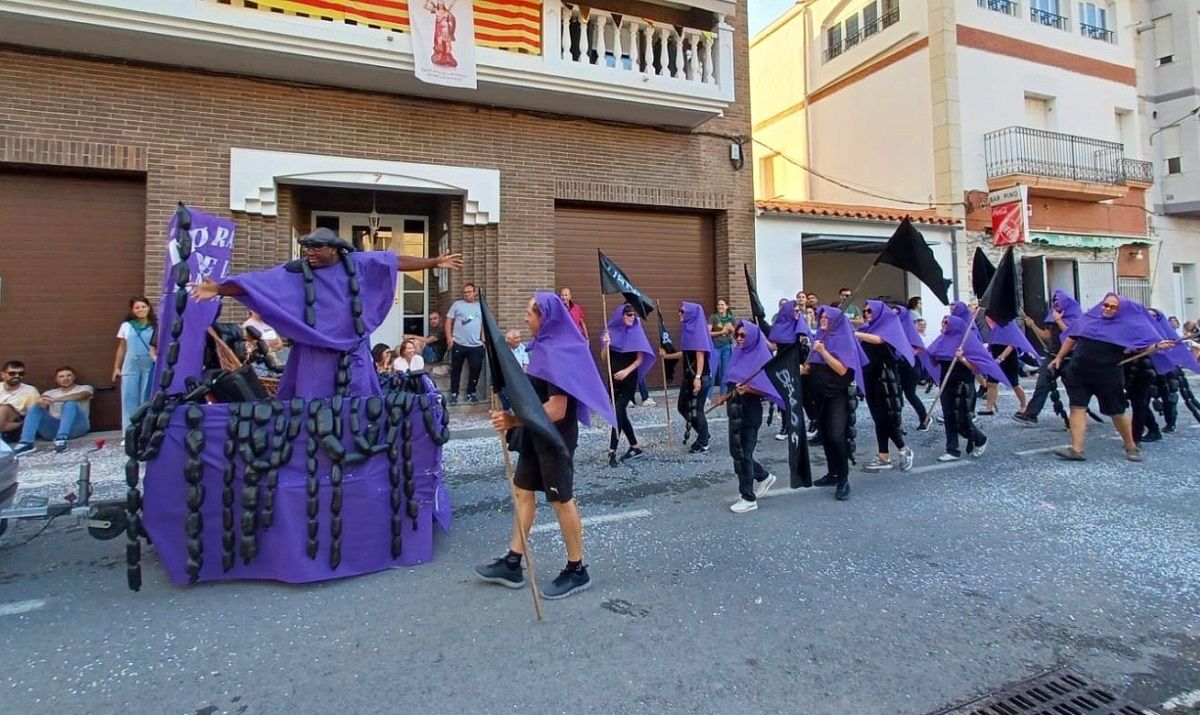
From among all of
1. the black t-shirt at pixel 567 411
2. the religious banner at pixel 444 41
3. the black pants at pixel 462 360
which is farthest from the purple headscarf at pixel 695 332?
the religious banner at pixel 444 41

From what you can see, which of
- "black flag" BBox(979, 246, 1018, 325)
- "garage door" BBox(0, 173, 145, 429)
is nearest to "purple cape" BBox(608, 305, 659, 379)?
"black flag" BBox(979, 246, 1018, 325)

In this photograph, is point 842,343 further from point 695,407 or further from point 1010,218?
point 1010,218

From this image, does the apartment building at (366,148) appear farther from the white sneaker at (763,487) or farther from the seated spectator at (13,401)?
the white sneaker at (763,487)

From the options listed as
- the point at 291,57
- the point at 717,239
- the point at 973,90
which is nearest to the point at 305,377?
the point at 291,57

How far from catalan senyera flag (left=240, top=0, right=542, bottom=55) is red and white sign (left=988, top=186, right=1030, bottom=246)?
11.5m

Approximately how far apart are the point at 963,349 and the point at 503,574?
5760mm

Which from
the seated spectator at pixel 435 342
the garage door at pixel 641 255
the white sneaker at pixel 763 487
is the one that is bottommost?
the white sneaker at pixel 763 487

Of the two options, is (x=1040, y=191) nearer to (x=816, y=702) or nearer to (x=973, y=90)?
(x=973, y=90)

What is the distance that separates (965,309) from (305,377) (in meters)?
7.10

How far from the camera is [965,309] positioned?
746 centimetres

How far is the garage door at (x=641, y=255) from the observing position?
11242 millimetres

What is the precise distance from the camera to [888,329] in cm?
634

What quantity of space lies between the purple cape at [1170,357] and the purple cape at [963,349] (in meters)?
1.91

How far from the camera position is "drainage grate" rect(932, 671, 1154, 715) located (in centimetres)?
250
